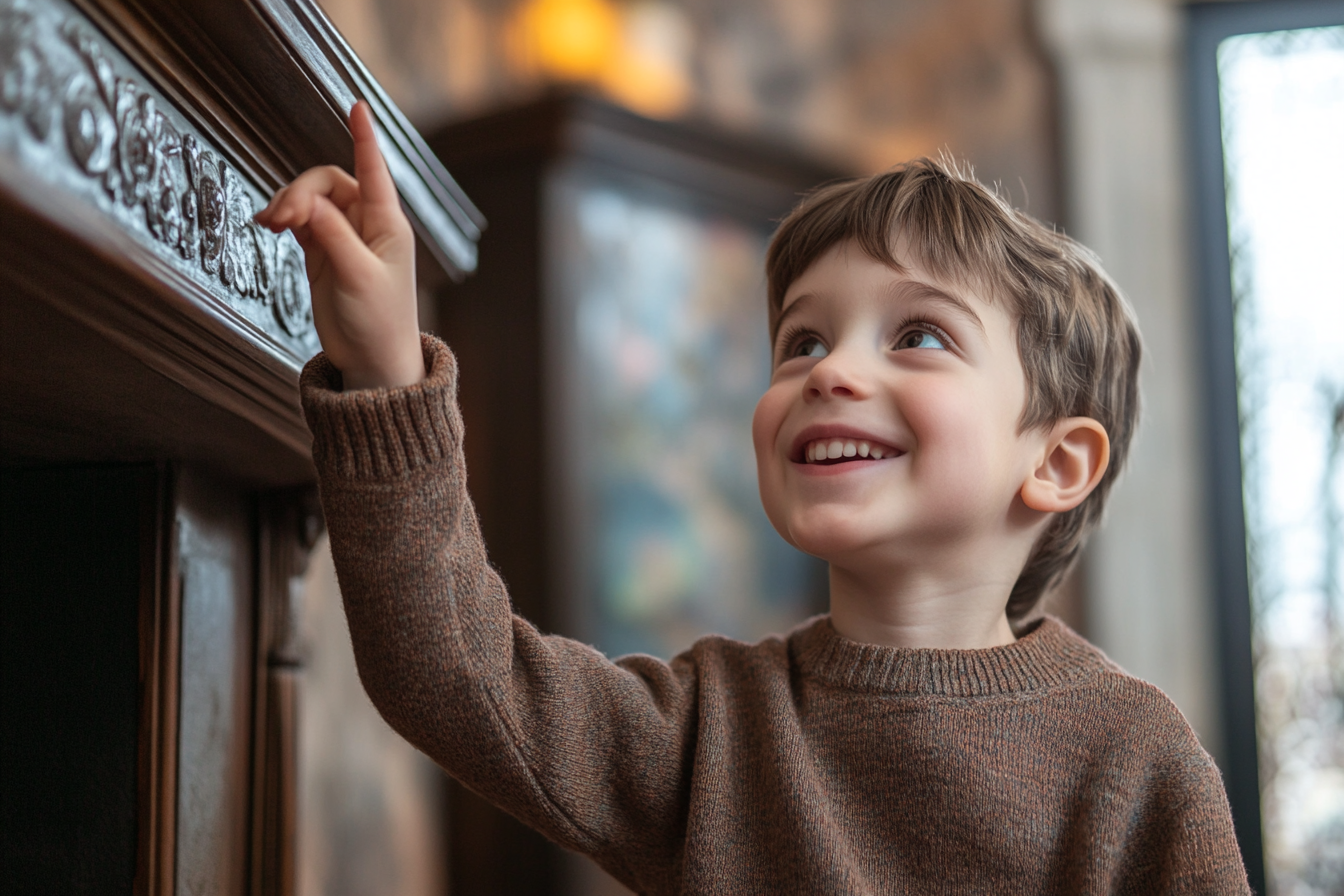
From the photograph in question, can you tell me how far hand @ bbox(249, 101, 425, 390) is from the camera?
67 centimetres

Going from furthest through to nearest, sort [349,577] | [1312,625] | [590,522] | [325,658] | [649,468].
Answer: [1312,625], [649,468], [590,522], [325,658], [349,577]

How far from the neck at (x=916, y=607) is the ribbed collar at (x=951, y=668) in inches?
0.8

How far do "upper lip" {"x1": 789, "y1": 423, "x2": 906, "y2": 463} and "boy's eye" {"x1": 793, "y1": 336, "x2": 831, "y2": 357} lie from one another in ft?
0.28

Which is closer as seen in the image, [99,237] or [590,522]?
[99,237]

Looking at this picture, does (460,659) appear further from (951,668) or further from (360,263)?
(951,668)

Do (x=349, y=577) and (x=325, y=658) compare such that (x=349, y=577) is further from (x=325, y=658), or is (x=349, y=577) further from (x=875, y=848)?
(x=325, y=658)

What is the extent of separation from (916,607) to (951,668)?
0.18ft

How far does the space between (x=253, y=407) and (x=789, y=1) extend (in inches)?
119

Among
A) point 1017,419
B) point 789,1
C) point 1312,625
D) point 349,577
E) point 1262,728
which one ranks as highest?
point 789,1

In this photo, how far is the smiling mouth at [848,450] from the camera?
2.72ft

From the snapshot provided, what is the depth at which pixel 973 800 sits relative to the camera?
795mm

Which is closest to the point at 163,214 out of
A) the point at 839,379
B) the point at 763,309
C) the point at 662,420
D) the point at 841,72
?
the point at 839,379

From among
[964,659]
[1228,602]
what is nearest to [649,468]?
[1228,602]

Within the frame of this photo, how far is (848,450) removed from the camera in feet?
2.72
